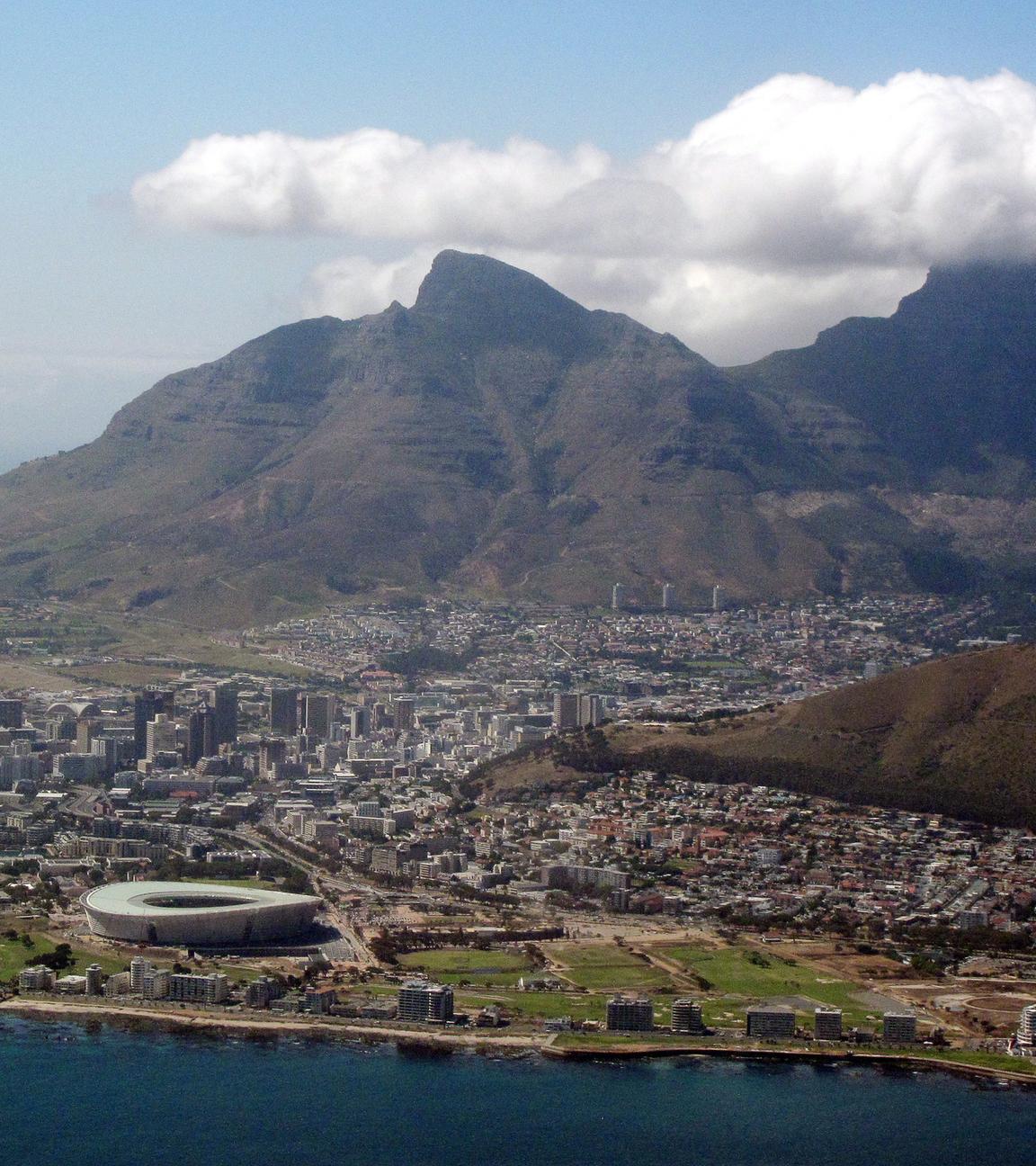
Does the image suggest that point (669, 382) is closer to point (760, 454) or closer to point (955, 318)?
point (760, 454)

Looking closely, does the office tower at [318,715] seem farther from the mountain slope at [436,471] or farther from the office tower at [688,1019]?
the office tower at [688,1019]

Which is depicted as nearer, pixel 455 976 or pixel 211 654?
pixel 455 976

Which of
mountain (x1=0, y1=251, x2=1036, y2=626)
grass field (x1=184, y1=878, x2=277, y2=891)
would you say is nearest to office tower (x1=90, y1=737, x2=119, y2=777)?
grass field (x1=184, y1=878, x2=277, y2=891)

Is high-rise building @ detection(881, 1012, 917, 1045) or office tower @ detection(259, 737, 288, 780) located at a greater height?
office tower @ detection(259, 737, 288, 780)

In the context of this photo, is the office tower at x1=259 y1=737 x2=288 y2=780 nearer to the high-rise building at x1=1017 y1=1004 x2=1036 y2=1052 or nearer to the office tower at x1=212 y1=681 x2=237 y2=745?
the office tower at x1=212 y1=681 x2=237 y2=745

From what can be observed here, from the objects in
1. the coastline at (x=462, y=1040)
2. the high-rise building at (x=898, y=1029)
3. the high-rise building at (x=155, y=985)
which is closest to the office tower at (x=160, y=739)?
the high-rise building at (x=155, y=985)

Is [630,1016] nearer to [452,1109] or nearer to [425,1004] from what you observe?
[425,1004]

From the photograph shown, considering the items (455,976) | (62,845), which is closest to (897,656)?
(62,845)
